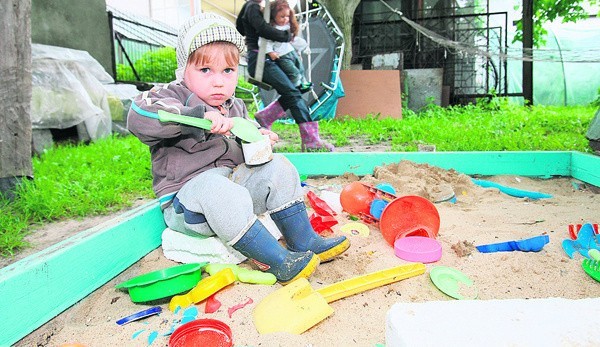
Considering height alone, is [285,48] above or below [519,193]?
above

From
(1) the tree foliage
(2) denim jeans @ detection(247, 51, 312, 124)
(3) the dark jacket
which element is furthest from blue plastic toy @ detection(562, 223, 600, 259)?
(1) the tree foliage

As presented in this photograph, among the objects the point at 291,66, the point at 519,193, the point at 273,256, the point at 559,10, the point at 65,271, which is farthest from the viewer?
the point at 559,10

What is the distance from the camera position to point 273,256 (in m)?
1.41

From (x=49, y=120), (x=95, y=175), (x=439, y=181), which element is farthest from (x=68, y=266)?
(x=49, y=120)

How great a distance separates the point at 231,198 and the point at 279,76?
2419 millimetres

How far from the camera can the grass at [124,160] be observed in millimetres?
2039

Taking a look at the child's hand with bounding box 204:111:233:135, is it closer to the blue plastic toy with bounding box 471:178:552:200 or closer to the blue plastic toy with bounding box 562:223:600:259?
the blue plastic toy with bounding box 562:223:600:259

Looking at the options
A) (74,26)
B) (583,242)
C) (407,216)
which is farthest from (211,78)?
(74,26)

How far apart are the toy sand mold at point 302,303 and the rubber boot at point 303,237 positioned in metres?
0.24

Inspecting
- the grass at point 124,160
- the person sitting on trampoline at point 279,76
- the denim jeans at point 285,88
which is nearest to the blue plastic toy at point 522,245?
the grass at point 124,160

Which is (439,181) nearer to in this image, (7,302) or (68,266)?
(68,266)

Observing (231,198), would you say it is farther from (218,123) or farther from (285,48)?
(285,48)

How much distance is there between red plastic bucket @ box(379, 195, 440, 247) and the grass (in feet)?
4.13

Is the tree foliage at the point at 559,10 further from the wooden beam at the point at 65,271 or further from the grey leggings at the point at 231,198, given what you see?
the wooden beam at the point at 65,271
